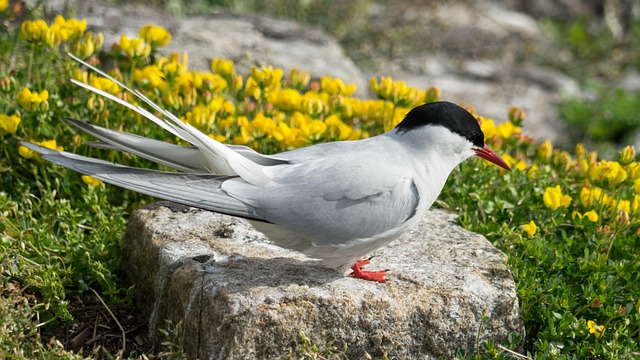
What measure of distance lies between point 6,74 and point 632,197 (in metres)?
3.20

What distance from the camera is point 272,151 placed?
4191mm

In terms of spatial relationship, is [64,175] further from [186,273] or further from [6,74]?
[186,273]

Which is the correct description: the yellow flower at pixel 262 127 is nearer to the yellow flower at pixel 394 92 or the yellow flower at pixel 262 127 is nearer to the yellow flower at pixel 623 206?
the yellow flower at pixel 394 92

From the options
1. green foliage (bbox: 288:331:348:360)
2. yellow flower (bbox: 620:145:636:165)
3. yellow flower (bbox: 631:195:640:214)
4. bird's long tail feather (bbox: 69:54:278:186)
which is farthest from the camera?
yellow flower (bbox: 620:145:636:165)

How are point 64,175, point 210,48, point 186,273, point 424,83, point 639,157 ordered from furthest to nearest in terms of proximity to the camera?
point 424,83, point 210,48, point 639,157, point 64,175, point 186,273

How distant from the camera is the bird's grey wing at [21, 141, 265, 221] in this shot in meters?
2.81

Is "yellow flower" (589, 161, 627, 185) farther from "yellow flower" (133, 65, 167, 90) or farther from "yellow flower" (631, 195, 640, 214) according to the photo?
"yellow flower" (133, 65, 167, 90)

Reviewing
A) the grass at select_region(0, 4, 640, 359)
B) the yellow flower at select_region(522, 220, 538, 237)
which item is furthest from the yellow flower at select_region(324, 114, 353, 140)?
the yellow flower at select_region(522, 220, 538, 237)

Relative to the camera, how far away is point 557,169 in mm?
4246

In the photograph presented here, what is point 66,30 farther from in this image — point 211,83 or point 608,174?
point 608,174

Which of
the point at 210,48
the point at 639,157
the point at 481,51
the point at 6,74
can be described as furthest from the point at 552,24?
the point at 6,74

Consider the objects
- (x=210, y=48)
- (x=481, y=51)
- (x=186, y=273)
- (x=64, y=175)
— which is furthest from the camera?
(x=481, y=51)

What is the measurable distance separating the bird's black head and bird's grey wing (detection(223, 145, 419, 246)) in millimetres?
294

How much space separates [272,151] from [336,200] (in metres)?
1.27
